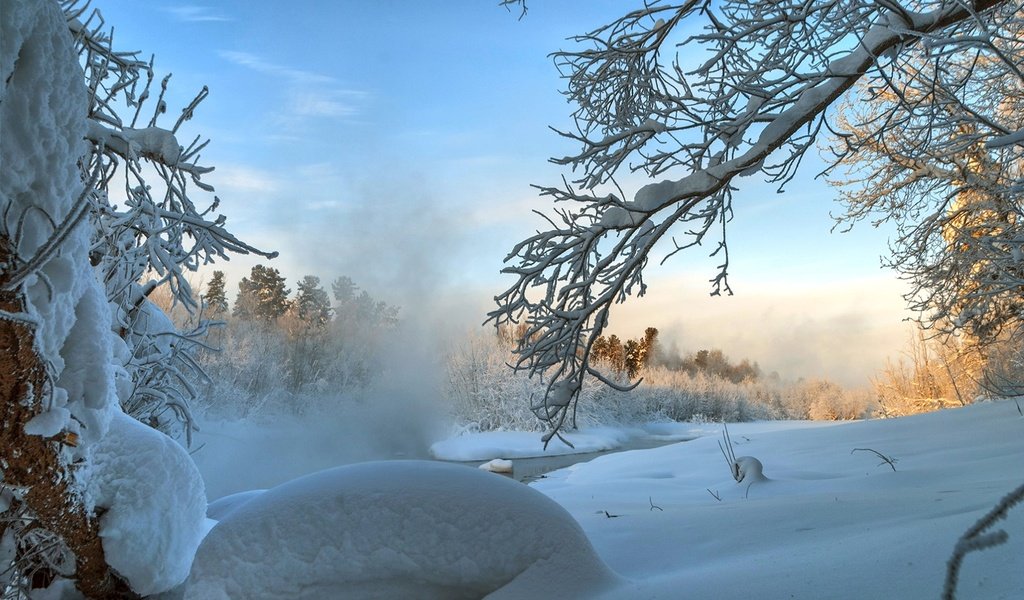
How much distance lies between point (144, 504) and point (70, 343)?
2.81ft

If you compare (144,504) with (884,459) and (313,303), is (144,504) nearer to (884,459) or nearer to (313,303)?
(884,459)

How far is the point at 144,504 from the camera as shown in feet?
9.78

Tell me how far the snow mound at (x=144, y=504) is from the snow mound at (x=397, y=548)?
111 cm

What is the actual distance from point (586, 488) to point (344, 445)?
549 inches

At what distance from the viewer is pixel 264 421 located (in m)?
17.4

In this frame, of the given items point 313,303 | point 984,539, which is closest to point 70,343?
point 984,539

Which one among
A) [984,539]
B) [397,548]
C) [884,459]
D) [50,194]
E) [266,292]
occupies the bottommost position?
[884,459]

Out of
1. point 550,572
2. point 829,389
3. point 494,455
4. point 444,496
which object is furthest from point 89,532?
point 829,389

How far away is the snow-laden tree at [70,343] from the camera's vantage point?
2.28 m

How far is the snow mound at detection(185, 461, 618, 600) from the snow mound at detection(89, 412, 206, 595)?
1107 millimetres

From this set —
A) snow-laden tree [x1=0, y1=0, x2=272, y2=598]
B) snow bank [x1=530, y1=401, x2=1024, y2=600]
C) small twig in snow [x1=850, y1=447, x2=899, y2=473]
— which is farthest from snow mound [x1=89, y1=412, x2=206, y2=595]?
small twig in snow [x1=850, y1=447, x2=899, y2=473]

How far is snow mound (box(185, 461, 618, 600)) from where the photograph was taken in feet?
6.32

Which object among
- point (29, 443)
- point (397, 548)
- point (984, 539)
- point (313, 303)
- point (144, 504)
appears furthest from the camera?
point (313, 303)

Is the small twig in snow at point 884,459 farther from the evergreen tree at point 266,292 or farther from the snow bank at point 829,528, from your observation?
the evergreen tree at point 266,292
